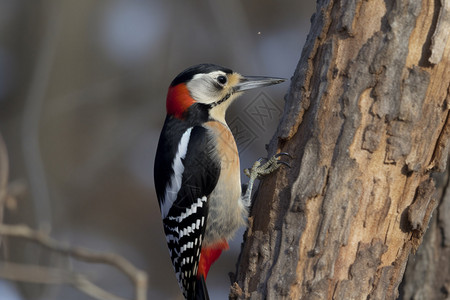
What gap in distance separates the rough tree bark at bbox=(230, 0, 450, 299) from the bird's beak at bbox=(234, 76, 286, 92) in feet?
3.55

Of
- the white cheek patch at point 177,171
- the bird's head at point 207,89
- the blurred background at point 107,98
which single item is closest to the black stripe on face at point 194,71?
the bird's head at point 207,89

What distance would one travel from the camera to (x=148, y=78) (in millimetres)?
7934

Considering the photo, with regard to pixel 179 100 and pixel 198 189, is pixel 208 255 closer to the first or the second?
pixel 198 189

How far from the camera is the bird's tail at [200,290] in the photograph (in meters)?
3.51

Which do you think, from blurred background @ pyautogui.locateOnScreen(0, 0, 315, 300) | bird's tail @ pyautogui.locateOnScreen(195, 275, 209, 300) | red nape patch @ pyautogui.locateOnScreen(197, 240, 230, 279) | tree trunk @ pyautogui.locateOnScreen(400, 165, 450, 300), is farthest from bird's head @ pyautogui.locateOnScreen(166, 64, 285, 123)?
blurred background @ pyautogui.locateOnScreen(0, 0, 315, 300)

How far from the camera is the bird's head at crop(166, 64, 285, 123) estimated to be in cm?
393

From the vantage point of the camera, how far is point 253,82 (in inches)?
153

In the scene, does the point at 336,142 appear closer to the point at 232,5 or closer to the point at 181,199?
the point at 181,199

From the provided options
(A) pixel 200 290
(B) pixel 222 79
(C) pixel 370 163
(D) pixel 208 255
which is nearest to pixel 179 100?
(B) pixel 222 79

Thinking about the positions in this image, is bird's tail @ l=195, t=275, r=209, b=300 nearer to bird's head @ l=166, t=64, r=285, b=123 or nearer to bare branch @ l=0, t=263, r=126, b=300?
bare branch @ l=0, t=263, r=126, b=300

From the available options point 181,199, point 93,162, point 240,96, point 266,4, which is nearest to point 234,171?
point 181,199

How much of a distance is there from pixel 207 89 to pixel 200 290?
Answer: 4.42 ft

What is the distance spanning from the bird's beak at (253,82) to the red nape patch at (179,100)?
337 mm

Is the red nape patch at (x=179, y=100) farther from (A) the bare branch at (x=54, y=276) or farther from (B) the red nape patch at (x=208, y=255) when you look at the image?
(A) the bare branch at (x=54, y=276)
